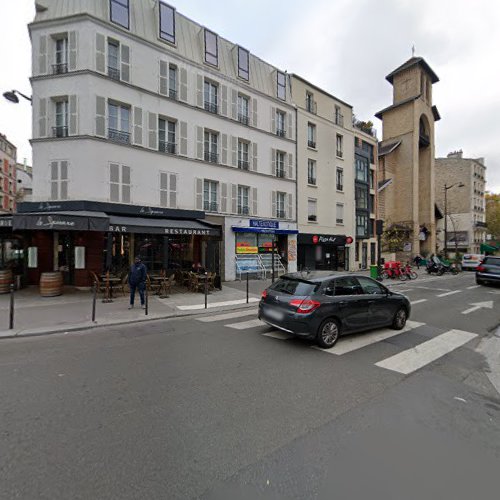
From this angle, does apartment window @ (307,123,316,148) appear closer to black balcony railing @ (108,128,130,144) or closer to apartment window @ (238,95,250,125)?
apartment window @ (238,95,250,125)

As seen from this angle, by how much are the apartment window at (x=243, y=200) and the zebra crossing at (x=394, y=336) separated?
11.2 metres

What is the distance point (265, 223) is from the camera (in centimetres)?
Result: 1914

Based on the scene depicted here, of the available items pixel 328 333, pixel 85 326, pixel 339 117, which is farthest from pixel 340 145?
pixel 85 326

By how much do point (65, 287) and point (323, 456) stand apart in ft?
46.5

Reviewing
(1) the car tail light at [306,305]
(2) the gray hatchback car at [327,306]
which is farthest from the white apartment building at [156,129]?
(1) the car tail light at [306,305]

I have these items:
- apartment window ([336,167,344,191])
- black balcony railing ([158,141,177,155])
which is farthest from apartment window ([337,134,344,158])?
black balcony railing ([158,141,177,155])

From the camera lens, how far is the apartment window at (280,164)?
67.4 ft

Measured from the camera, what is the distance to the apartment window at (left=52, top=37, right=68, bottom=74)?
13.2m

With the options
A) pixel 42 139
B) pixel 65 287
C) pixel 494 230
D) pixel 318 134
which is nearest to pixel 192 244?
pixel 65 287

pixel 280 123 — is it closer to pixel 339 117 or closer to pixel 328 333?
pixel 339 117

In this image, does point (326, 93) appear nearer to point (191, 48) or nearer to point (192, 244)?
point (191, 48)

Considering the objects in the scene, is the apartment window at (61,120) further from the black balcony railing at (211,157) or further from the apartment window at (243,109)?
the apartment window at (243,109)

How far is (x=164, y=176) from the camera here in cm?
1510

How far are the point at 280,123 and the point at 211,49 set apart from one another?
6.52 metres
